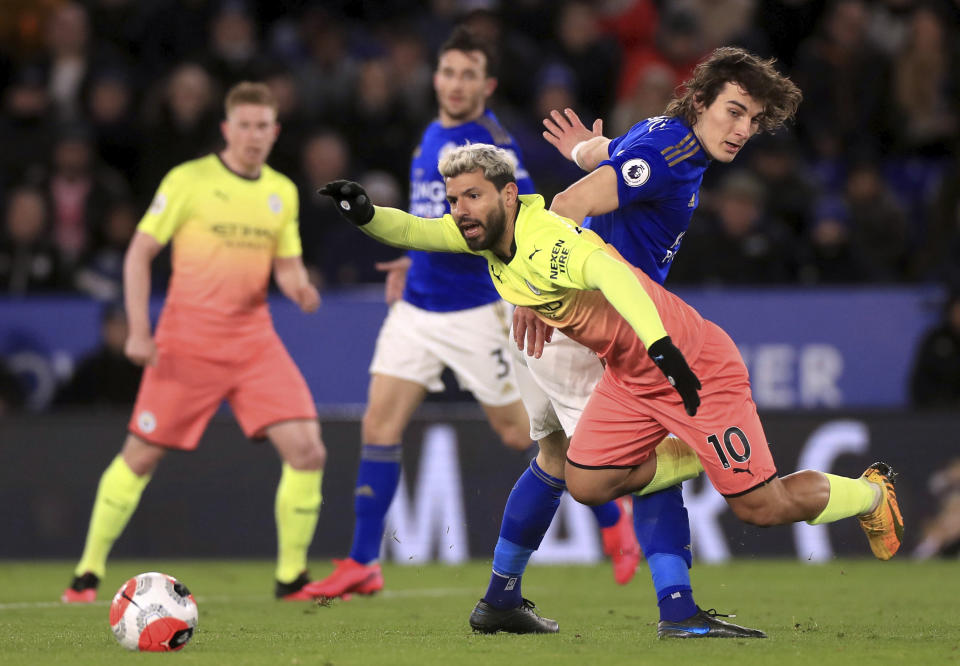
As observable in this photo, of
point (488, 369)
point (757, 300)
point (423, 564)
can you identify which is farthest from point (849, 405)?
point (488, 369)

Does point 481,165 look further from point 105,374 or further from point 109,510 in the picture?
point 105,374

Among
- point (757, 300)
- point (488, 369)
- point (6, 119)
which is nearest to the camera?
point (488, 369)

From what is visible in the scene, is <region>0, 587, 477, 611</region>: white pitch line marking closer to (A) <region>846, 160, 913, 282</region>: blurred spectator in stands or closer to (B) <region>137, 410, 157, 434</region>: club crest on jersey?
(B) <region>137, 410, 157, 434</region>: club crest on jersey

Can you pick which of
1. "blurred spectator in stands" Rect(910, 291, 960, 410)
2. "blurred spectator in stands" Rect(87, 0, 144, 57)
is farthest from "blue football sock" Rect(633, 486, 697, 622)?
"blurred spectator in stands" Rect(87, 0, 144, 57)

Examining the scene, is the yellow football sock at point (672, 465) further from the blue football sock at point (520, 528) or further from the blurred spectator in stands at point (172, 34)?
the blurred spectator in stands at point (172, 34)

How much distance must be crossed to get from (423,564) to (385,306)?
2188mm

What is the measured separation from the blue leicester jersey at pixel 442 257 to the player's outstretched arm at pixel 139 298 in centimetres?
140

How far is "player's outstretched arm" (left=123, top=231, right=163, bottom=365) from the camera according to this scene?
27.2 ft

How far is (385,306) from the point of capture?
12133 millimetres

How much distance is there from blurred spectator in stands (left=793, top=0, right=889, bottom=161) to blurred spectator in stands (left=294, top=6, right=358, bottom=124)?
4.26 meters

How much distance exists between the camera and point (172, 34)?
15438mm

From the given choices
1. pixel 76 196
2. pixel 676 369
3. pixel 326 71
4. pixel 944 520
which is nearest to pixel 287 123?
pixel 326 71

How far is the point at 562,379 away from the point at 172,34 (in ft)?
32.7

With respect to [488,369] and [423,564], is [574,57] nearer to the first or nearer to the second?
[423,564]
